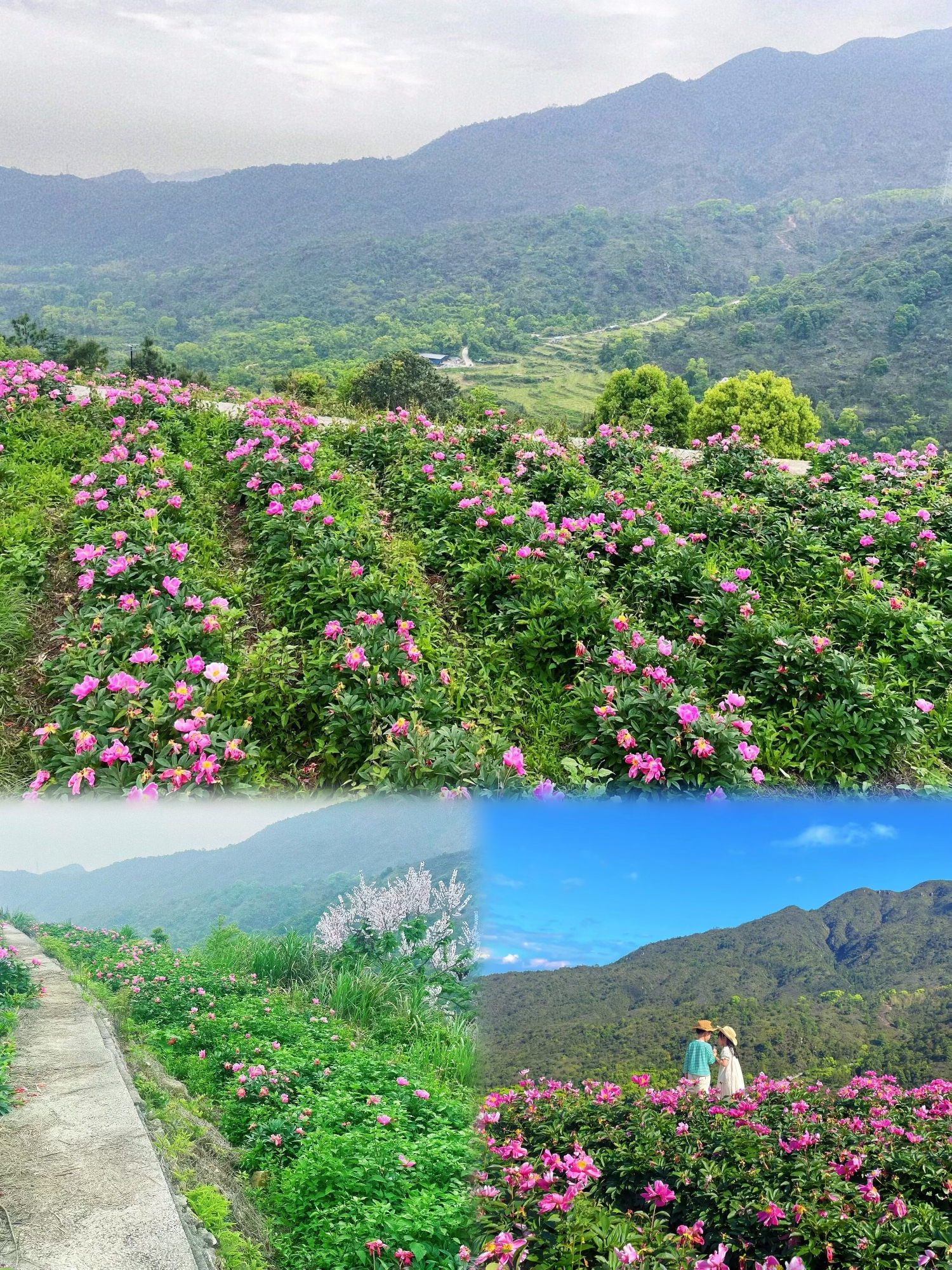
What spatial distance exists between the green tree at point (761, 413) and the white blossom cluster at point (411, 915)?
10.7m

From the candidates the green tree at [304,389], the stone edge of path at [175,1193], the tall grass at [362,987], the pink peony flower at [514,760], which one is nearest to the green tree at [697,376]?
the green tree at [304,389]

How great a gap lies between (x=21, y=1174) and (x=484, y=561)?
383cm

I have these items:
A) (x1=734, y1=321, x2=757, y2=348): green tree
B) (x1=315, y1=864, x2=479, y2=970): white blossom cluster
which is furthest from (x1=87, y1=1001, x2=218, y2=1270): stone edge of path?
(x1=734, y1=321, x2=757, y2=348): green tree

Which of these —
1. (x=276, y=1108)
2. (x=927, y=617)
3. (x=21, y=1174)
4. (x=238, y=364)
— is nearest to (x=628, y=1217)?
(x=276, y=1108)

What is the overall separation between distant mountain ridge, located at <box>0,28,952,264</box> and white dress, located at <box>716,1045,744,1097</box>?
293 feet

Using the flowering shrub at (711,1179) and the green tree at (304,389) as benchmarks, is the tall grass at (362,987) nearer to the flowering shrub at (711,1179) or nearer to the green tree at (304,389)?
the flowering shrub at (711,1179)

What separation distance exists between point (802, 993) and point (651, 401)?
13.6m

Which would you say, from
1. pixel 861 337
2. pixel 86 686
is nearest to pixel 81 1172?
pixel 86 686

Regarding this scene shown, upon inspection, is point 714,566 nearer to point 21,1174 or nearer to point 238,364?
point 21,1174

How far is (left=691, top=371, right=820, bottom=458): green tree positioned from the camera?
41.7ft

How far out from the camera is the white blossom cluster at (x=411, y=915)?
9.16ft

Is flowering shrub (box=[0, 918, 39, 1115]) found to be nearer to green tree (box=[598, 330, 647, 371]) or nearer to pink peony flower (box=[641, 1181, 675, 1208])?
pink peony flower (box=[641, 1181, 675, 1208])

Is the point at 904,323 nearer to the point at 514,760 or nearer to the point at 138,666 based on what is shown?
the point at 514,760

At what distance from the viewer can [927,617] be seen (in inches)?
167
